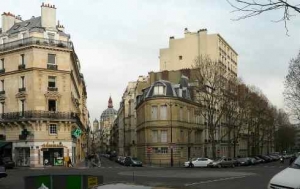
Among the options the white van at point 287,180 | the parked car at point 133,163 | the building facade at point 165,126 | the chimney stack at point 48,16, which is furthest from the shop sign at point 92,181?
the chimney stack at point 48,16

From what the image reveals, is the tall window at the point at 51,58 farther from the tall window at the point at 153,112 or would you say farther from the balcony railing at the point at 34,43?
Answer: the tall window at the point at 153,112

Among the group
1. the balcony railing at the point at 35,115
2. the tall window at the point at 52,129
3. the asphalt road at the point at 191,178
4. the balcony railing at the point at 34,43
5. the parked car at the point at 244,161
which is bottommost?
the parked car at the point at 244,161

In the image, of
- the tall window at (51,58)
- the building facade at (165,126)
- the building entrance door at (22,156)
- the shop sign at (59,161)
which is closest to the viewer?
the building entrance door at (22,156)

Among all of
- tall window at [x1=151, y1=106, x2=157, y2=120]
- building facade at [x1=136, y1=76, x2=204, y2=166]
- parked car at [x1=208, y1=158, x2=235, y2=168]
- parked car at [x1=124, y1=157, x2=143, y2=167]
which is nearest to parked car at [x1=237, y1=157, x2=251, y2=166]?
parked car at [x1=208, y1=158, x2=235, y2=168]

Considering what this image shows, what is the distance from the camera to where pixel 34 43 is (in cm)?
6250

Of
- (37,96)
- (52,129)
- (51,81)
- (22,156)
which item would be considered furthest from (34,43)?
(22,156)

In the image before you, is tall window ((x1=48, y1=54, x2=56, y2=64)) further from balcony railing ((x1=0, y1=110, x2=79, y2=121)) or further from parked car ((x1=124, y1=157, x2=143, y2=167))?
parked car ((x1=124, y1=157, x2=143, y2=167))

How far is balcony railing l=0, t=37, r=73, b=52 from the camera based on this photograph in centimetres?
6297

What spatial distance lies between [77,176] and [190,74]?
75.4m

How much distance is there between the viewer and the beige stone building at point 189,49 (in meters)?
93.8

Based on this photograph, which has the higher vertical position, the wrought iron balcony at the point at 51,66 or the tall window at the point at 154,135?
the wrought iron balcony at the point at 51,66

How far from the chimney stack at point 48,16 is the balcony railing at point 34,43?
2.92 metres

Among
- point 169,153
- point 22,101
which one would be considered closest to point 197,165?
point 169,153

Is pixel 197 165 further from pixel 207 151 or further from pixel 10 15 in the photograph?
pixel 10 15
